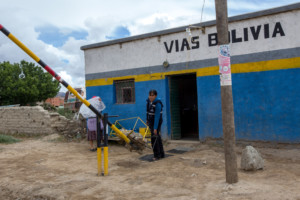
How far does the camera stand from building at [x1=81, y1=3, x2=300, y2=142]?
7172 millimetres

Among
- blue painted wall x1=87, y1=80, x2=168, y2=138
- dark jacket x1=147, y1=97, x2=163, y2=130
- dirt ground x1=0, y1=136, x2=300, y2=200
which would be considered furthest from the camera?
blue painted wall x1=87, y1=80, x2=168, y2=138

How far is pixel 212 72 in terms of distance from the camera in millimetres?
8266

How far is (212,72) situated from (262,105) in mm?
1738

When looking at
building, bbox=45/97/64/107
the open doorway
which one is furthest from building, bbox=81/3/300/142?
Result: building, bbox=45/97/64/107

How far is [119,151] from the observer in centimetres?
822

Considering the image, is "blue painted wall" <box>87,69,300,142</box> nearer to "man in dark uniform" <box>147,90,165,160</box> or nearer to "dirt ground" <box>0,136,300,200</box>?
"dirt ground" <box>0,136,300,200</box>

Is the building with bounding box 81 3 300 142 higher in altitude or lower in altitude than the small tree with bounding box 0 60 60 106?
lower

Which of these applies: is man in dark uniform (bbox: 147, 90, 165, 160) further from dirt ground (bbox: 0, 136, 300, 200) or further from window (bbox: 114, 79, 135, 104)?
window (bbox: 114, 79, 135, 104)

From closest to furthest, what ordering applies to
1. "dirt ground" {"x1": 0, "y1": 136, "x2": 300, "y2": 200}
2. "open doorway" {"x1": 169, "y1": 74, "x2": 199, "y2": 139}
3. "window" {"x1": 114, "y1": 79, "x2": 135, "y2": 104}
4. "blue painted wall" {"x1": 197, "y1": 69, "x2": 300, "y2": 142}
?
"dirt ground" {"x1": 0, "y1": 136, "x2": 300, "y2": 200} → "blue painted wall" {"x1": 197, "y1": 69, "x2": 300, "y2": 142} → "window" {"x1": 114, "y1": 79, "x2": 135, "y2": 104} → "open doorway" {"x1": 169, "y1": 74, "x2": 199, "y2": 139}

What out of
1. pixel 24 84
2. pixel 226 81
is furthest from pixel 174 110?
pixel 24 84

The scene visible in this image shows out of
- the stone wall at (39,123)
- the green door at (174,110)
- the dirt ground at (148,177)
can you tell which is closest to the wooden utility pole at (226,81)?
the dirt ground at (148,177)

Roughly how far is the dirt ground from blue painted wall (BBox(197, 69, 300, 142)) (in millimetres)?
398

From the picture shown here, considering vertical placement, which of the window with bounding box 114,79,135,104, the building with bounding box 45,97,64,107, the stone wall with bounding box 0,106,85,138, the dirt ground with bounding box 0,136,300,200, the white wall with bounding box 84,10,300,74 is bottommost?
the dirt ground with bounding box 0,136,300,200

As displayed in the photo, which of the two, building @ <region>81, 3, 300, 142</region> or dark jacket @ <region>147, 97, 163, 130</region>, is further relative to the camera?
building @ <region>81, 3, 300, 142</region>
